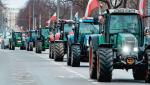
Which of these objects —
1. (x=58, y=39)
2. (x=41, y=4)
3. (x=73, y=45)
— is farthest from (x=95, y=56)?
(x=41, y=4)

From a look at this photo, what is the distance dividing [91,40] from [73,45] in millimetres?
8075

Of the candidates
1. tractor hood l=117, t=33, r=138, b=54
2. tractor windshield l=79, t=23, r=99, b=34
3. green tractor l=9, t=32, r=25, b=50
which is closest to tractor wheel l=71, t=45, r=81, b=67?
tractor windshield l=79, t=23, r=99, b=34

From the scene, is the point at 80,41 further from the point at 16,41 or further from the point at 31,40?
the point at 16,41

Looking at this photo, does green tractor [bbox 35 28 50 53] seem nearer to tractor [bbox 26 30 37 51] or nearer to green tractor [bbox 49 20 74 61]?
tractor [bbox 26 30 37 51]

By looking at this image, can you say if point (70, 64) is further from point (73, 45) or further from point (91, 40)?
point (91, 40)

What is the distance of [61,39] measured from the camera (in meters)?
42.8

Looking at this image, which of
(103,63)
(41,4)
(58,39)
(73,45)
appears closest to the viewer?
(103,63)

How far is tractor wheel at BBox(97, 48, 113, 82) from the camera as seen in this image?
2189cm

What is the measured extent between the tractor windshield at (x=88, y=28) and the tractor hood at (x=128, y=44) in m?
11.0

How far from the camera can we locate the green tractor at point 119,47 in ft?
72.3

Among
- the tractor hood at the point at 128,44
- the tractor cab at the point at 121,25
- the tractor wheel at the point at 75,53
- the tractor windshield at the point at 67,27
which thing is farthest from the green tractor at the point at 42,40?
the tractor hood at the point at 128,44

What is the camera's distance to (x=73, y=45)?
108 feet

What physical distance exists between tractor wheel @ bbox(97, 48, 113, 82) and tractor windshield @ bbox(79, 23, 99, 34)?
1179 centimetres

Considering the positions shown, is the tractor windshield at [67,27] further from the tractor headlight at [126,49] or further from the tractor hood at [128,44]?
the tractor headlight at [126,49]
